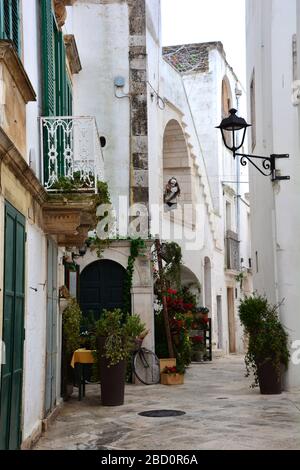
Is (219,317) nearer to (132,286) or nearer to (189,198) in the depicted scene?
(189,198)

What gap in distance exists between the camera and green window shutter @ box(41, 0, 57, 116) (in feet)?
30.0

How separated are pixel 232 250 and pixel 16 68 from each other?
Answer: 71.0ft

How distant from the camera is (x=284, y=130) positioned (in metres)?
13.1

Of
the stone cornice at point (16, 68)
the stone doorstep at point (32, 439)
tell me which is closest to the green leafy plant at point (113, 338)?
the stone doorstep at point (32, 439)

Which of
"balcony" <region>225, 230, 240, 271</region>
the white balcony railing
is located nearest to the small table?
the white balcony railing

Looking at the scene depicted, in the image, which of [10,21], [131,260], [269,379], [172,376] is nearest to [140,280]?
[131,260]

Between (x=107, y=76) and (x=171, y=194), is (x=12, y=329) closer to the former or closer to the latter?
(x=107, y=76)

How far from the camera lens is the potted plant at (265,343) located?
40.0ft

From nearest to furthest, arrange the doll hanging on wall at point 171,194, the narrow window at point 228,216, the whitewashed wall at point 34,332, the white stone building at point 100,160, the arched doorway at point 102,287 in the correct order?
the white stone building at point 100,160, the whitewashed wall at point 34,332, the arched doorway at point 102,287, the doll hanging on wall at point 171,194, the narrow window at point 228,216

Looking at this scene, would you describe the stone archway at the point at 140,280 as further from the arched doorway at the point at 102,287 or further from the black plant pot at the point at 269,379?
the black plant pot at the point at 269,379

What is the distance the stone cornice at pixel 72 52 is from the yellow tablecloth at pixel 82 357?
5.71 meters

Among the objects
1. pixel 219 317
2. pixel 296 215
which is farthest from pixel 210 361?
pixel 296 215

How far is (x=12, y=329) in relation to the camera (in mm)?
6699

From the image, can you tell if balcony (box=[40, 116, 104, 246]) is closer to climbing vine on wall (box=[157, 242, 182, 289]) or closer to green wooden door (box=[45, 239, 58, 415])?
green wooden door (box=[45, 239, 58, 415])
